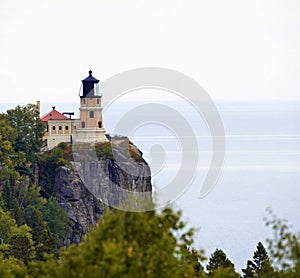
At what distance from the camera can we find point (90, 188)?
270ft

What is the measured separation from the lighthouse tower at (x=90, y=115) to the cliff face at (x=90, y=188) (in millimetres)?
2231

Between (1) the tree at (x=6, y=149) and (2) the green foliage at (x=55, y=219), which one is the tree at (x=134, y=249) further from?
(1) the tree at (x=6, y=149)

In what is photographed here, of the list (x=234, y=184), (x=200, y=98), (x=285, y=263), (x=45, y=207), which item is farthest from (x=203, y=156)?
(x=285, y=263)

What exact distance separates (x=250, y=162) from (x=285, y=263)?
153944 mm

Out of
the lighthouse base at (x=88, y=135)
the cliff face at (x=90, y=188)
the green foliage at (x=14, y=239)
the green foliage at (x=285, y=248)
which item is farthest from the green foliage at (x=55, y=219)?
the green foliage at (x=285, y=248)

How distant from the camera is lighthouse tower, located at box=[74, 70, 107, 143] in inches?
3297

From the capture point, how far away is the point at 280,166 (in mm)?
174250

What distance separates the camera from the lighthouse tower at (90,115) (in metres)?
83.8

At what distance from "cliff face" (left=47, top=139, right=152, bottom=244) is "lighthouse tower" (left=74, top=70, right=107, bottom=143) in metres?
2.23

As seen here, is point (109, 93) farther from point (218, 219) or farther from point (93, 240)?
point (93, 240)

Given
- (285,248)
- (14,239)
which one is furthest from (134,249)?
(14,239)

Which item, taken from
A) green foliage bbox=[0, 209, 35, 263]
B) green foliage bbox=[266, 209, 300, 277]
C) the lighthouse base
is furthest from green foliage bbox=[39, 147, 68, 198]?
green foliage bbox=[266, 209, 300, 277]

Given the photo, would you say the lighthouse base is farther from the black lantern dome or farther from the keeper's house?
the black lantern dome

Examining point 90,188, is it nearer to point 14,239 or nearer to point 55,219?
point 55,219
